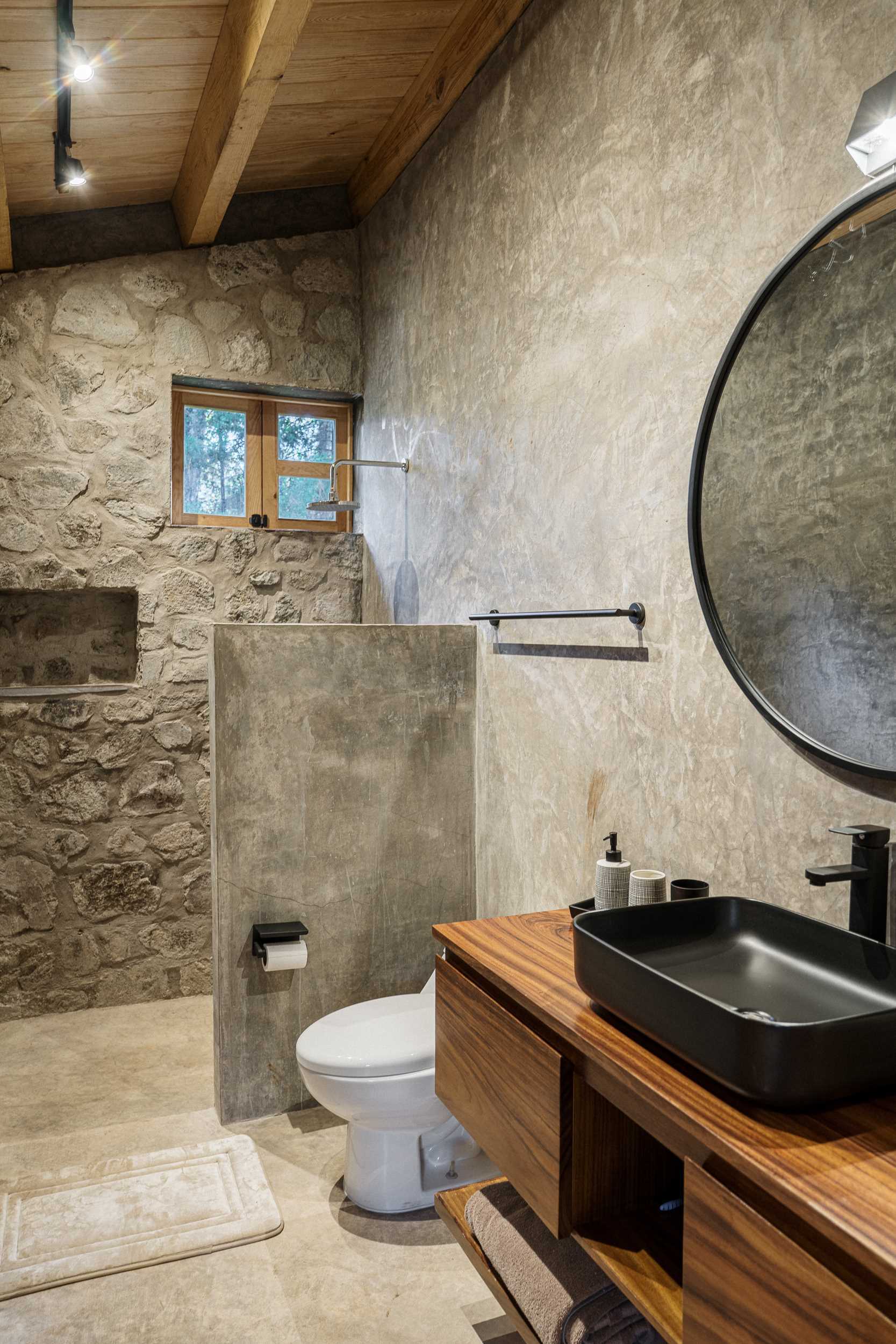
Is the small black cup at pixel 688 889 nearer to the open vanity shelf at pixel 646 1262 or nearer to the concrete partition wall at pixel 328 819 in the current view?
the open vanity shelf at pixel 646 1262

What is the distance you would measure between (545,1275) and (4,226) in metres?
3.01

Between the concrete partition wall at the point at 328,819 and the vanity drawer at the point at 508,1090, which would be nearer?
the vanity drawer at the point at 508,1090

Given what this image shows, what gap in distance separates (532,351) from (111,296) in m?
1.80

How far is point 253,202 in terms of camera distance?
3514 mm

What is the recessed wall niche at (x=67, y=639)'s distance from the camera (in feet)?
10.8

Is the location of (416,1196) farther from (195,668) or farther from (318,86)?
(318,86)

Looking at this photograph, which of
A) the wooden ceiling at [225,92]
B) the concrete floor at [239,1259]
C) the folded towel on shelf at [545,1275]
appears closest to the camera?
the folded towel on shelf at [545,1275]

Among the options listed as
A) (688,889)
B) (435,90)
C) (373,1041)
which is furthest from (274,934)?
(435,90)

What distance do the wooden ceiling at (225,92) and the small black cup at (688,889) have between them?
1974 mm

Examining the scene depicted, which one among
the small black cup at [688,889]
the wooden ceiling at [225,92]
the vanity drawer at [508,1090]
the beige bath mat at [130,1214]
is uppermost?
the wooden ceiling at [225,92]

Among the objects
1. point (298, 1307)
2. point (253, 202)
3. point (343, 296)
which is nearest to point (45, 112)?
point (253, 202)

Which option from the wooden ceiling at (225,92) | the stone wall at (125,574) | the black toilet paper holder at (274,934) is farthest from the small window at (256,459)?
the black toilet paper holder at (274,934)

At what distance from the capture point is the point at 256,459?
12.0 ft

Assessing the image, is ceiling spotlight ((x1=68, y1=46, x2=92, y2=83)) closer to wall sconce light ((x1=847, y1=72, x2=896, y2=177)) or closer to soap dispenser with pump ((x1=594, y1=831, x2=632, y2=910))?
wall sconce light ((x1=847, y1=72, x2=896, y2=177))
